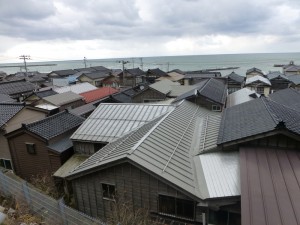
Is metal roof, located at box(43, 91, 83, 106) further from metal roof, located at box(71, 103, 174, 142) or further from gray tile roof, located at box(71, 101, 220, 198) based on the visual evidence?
gray tile roof, located at box(71, 101, 220, 198)

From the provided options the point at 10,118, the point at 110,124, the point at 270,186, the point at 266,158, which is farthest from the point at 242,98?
the point at 10,118

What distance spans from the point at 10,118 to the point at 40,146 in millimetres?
7595

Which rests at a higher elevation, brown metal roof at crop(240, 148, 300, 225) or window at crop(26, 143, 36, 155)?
brown metal roof at crop(240, 148, 300, 225)

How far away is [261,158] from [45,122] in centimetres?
1843

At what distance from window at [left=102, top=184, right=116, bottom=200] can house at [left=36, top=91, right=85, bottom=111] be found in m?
24.1

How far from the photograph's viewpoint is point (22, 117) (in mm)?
26562

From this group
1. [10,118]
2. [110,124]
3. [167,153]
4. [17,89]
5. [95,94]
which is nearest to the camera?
[167,153]

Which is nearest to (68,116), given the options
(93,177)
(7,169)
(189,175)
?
(7,169)

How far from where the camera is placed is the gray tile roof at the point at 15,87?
4360cm

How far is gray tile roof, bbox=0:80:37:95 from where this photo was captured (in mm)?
43603

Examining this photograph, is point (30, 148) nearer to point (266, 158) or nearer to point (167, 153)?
point (167, 153)

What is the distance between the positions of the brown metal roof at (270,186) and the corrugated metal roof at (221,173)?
578mm

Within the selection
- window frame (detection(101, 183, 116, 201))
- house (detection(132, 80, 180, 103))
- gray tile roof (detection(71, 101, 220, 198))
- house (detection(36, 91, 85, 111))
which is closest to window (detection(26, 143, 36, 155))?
gray tile roof (detection(71, 101, 220, 198))

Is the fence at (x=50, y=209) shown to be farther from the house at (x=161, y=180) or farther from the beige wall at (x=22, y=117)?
the beige wall at (x=22, y=117)
